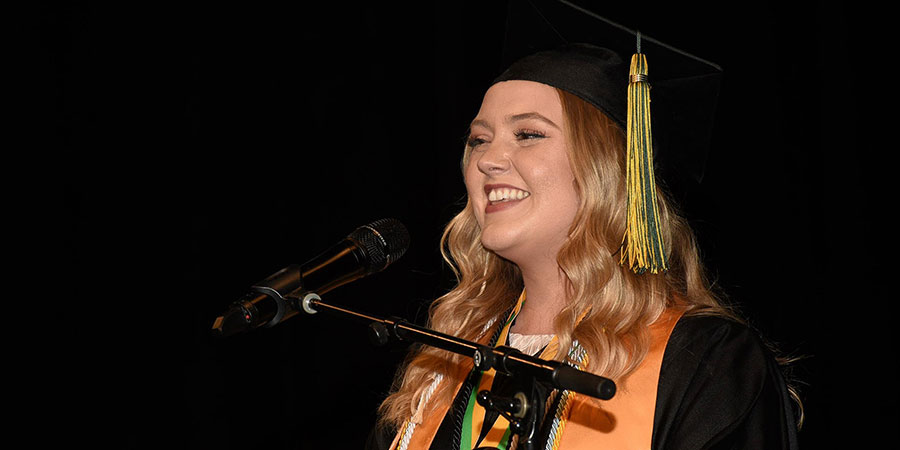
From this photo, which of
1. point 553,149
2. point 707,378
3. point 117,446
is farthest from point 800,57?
point 117,446

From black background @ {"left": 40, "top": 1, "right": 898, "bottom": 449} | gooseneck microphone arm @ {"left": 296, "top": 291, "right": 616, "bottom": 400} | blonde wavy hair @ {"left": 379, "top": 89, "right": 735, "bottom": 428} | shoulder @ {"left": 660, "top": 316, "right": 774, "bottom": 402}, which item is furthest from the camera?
black background @ {"left": 40, "top": 1, "right": 898, "bottom": 449}

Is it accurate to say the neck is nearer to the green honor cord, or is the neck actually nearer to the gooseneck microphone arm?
the green honor cord

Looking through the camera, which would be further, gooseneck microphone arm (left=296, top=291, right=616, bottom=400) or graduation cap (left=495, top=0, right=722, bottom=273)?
graduation cap (left=495, top=0, right=722, bottom=273)

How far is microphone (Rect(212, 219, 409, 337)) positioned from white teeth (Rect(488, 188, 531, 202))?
1.23 ft

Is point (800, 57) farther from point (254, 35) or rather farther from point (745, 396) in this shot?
point (254, 35)

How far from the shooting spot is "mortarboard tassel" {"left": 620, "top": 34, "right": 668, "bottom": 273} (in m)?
1.64

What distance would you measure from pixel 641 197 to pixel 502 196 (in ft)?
0.98

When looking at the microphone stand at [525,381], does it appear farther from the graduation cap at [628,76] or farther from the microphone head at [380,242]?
the graduation cap at [628,76]

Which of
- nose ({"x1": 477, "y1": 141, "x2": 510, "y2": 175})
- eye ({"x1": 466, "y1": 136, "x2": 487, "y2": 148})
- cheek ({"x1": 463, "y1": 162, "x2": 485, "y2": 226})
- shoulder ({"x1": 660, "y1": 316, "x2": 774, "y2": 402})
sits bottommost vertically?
shoulder ({"x1": 660, "y1": 316, "x2": 774, "y2": 402})

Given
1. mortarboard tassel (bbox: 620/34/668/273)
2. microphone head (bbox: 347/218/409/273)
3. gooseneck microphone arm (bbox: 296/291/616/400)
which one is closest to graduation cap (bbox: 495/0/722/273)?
mortarboard tassel (bbox: 620/34/668/273)

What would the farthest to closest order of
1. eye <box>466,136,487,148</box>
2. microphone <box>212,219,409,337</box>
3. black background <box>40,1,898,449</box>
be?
black background <box>40,1,898,449</box> < eye <box>466,136,487,148</box> < microphone <box>212,219,409,337</box>

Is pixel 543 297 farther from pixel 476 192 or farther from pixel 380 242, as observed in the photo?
pixel 380 242

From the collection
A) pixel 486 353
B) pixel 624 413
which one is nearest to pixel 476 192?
pixel 624 413

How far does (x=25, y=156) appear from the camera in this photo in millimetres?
2611
